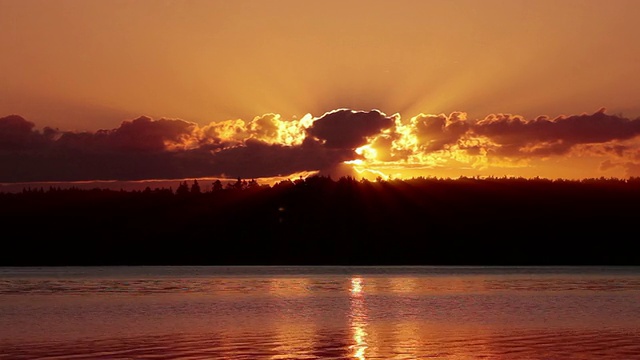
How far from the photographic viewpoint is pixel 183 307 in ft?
253

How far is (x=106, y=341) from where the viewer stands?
4794 cm

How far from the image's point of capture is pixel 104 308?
2977 inches

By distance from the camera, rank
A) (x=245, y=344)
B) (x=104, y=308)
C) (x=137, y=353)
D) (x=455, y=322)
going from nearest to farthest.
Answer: (x=137, y=353) < (x=245, y=344) < (x=455, y=322) < (x=104, y=308)

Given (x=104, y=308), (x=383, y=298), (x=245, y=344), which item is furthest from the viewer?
(x=383, y=298)

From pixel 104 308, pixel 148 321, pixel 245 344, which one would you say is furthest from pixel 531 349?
pixel 104 308

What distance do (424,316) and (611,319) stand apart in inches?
498

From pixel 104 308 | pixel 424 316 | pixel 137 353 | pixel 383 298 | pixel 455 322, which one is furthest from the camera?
pixel 383 298

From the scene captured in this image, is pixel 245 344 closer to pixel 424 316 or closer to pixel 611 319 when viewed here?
pixel 424 316

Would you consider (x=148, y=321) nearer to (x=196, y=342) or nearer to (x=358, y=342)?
(x=196, y=342)

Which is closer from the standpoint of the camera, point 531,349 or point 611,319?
point 531,349

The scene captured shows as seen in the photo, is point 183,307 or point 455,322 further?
point 183,307

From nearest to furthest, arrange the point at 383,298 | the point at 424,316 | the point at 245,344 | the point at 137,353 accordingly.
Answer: the point at 137,353 < the point at 245,344 < the point at 424,316 < the point at 383,298

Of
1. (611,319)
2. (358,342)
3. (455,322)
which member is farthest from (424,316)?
(358,342)

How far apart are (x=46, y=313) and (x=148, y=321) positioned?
11.0 m
